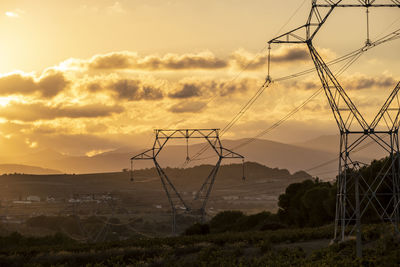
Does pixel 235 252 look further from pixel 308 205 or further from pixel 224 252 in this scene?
pixel 308 205

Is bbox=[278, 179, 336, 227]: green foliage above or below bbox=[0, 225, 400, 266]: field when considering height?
above

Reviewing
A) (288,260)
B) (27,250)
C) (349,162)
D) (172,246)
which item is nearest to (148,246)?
(172,246)

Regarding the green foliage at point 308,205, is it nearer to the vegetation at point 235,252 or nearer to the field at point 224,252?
the vegetation at point 235,252

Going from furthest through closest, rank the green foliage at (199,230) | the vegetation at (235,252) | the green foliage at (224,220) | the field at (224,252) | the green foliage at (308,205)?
the green foliage at (224,220) → the green foliage at (308,205) → the green foliage at (199,230) → the field at (224,252) → the vegetation at (235,252)

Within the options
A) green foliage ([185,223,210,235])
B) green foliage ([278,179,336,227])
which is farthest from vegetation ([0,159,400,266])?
green foliage ([185,223,210,235])

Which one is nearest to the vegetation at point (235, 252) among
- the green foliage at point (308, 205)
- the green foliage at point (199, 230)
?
the green foliage at point (308, 205)

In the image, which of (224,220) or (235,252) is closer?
(235,252)

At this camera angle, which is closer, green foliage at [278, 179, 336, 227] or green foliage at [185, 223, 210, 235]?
green foliage at [185, 223, 210, 235]

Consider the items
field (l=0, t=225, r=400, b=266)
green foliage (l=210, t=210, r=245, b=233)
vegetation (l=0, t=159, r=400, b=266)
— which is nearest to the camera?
vegetation (l=0, t=159, r=400, b=266)

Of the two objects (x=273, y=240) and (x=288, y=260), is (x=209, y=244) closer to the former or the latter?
(x=273, y=240)

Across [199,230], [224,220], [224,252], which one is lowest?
[199,230]

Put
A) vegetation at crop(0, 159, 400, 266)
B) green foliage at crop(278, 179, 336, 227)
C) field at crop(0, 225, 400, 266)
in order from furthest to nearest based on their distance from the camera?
green foliage at crop(278, 179, 336, 227)
field at crop(0, 225, 400, 266)
vegetation at crop(0, 159, 400, 266)

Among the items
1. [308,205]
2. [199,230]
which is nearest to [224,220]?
[308,205]

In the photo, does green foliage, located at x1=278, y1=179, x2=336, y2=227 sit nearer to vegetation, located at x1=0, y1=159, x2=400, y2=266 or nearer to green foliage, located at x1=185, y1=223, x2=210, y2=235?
vegetation, located at x1=0, y1=159, x2=400, y2=266
